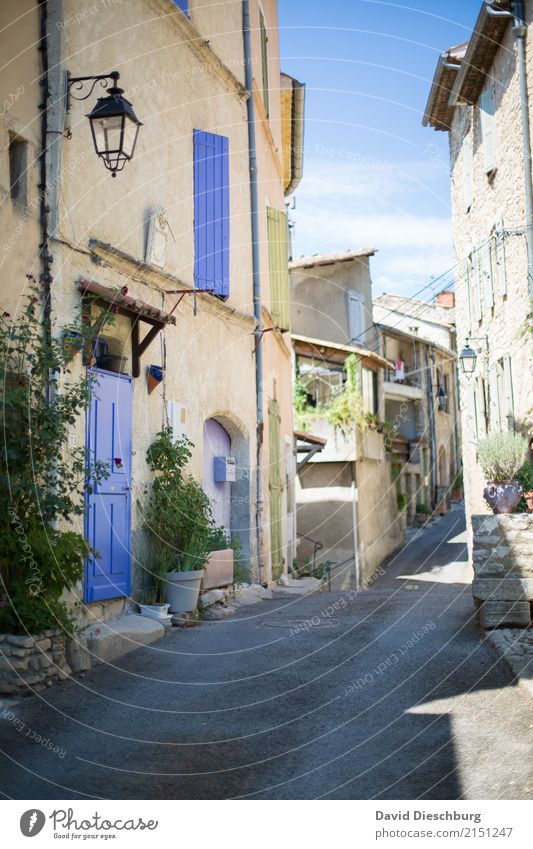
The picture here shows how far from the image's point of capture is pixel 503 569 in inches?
286

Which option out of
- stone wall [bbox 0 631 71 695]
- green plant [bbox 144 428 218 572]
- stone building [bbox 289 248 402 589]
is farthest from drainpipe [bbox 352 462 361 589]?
stone wall [bbox 0 631 71 695]

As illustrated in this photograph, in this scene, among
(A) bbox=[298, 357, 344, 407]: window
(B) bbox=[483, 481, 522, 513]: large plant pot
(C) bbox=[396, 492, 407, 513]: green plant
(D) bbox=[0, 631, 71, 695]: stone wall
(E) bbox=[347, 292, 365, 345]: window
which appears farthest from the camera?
(C) bbox=[396, 492, 407, 513]: green plant

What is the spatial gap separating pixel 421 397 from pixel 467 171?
16.1 m

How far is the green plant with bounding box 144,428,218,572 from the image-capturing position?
857 centimetres

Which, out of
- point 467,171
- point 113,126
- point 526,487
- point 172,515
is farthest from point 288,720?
point 467,171

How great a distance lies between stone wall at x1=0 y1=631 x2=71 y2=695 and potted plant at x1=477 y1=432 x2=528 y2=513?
4.00 m

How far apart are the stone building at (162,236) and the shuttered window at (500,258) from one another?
3.34 metres

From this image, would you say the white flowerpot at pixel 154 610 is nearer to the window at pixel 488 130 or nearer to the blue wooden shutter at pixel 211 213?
the blue wooden shutter at pixel 211 213

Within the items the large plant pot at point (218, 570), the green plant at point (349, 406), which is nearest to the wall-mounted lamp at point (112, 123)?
the large plant pot at point (218, 570)

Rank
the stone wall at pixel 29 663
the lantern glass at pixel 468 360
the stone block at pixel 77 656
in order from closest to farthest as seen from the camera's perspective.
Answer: the stone wall at pixel 29 663 < the stone block at pixel 77 656 < the lantern glass at pixel 468 360

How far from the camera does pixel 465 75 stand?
14336mm

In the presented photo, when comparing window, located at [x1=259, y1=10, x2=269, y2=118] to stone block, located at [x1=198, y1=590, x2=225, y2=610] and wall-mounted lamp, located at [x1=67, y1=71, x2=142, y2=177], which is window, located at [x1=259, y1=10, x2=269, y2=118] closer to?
wall-mounted lamp, located at [x1=67, y1=71, x2=142, y2=177]

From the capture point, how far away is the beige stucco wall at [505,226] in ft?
39.3
